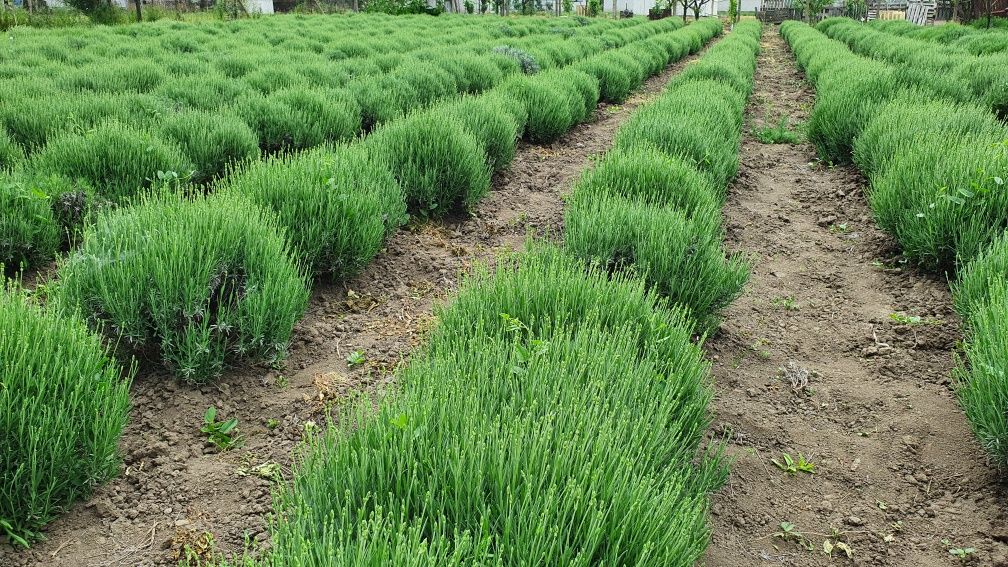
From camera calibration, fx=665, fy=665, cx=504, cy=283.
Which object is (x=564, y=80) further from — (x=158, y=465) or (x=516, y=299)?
(x=158, y=465)

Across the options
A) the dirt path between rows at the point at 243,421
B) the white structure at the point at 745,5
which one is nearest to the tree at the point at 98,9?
the dirt path between rows at the point at 243,421

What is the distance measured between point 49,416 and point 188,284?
0.90m

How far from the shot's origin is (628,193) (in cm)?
427

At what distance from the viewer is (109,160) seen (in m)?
4.81

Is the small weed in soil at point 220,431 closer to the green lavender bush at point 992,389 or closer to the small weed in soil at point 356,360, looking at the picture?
the small weed in soil at point 356,360

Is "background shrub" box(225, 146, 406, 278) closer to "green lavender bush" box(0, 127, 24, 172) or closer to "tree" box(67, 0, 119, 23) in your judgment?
"green lavender bush" box(0, 127, 24, 172)

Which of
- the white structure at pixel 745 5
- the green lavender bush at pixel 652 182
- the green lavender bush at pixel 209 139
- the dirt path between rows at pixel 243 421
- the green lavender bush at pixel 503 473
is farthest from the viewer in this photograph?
the white structure at pixel 745 5

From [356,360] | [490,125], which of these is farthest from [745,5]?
[356,360]

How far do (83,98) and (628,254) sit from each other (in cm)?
572

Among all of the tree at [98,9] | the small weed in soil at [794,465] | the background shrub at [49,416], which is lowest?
the small weed in soil at [794,465]

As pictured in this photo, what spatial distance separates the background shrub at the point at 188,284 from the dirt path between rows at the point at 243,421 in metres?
0.17

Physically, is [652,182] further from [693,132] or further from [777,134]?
[777,134]

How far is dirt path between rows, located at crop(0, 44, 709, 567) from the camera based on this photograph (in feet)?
7.28

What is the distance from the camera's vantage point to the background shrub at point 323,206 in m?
3.93
